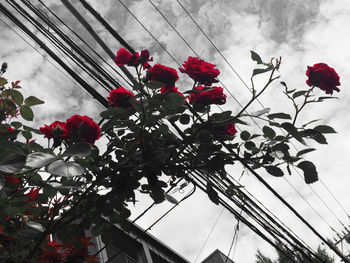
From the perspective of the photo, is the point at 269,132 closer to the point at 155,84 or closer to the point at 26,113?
the point at 155,84

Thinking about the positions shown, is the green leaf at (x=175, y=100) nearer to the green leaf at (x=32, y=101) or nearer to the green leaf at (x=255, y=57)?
the green leaf at (x=255, y=57)

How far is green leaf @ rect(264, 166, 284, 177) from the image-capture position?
1212 millimetres

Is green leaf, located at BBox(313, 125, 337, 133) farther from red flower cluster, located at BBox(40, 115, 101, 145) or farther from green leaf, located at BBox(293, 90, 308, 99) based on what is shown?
red flower cluster, located at BBox(40, 115, 101, 145)

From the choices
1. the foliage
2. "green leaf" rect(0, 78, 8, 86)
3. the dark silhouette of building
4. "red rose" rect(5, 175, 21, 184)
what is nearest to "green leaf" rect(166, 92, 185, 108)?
the foliage

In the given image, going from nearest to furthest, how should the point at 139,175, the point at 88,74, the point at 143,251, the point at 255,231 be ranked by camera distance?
the point at 139,175, the point at 88,74, the point at 255,231, the point at 143,251

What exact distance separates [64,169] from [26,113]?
33.6 inches

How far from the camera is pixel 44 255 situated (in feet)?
3.98

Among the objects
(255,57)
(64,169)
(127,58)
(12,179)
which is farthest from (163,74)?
(12,179)

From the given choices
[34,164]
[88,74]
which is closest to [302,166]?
[34,164]

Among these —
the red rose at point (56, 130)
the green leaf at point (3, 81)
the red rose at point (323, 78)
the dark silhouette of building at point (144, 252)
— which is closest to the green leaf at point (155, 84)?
the red rose at point (56, 130)

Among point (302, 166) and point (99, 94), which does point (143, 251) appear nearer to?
point (99, 94)

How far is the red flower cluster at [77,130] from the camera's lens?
3.71 feet

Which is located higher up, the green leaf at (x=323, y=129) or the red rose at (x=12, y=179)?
the red rose at (x=12, y=179)

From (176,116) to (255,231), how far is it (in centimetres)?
221
